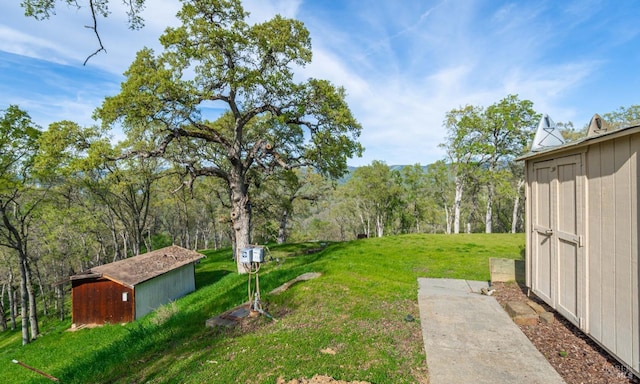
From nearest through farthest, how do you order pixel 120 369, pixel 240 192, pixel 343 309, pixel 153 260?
pixel 120 369, pixel 343 309, pixel 240 192, pixel 153 260

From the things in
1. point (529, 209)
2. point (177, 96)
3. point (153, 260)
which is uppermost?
point (177, 96)

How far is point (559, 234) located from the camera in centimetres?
577

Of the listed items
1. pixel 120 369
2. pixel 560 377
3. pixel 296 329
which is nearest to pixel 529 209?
pixel 560 377

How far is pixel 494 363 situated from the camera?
4.41m

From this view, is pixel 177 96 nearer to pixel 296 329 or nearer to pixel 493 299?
pixel 296 329

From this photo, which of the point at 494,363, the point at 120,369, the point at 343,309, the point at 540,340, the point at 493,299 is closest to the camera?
the point at 494,363

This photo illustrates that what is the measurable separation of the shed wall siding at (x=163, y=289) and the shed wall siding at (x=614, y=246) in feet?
56.8

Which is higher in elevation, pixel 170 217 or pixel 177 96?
pixel 177 96

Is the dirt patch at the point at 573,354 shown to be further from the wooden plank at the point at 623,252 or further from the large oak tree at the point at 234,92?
the large oak tree at the point at 234,92

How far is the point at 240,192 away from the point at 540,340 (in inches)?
487

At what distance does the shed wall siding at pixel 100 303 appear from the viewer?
51.2ft

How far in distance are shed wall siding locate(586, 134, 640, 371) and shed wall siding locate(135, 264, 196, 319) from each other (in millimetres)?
17312

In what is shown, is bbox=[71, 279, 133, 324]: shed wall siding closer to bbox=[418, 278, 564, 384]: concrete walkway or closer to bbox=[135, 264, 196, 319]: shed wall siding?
bbox=[135, 264, 196, 319]: shed wall siding

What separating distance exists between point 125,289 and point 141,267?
5.59 feet
